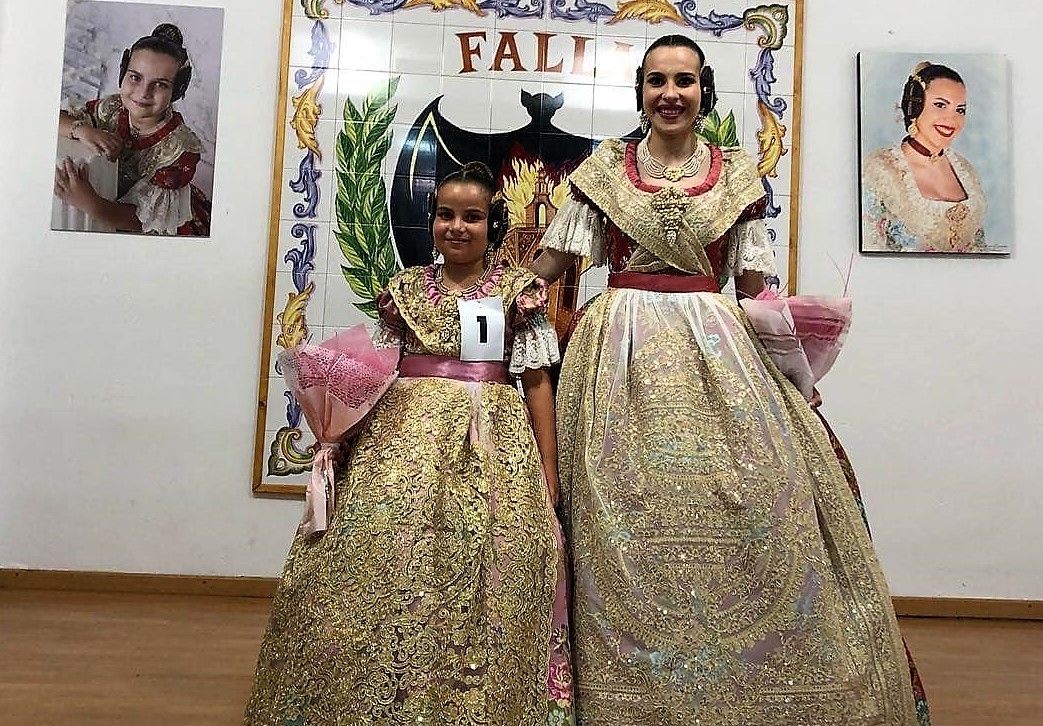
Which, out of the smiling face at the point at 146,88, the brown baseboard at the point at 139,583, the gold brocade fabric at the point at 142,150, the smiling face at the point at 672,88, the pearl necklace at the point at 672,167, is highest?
the smiling face at the point at 146,88

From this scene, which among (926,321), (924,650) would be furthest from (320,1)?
(924,650)

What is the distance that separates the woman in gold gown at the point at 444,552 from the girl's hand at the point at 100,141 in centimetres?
198

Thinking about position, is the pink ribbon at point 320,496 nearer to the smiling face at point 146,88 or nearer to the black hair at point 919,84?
the smiling face at point 146,88

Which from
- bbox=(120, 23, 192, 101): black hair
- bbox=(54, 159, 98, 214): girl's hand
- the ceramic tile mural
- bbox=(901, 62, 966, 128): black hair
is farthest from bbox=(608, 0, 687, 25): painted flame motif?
bbox=(54, 159, 98, 214): girl's hand

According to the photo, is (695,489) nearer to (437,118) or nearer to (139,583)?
(437,118)

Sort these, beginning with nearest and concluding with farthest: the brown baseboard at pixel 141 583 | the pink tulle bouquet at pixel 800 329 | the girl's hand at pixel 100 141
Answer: the pink tulle bouquet at pixel 800 329 → the brown baseboard at pixel 141 583 → the girl's hand at pixel 100 141

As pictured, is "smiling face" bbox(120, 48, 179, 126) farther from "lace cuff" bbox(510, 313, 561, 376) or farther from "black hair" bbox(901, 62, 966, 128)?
"black hair" bbox(901, 62, 966, 128)

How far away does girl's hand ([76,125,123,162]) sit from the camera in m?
3.15

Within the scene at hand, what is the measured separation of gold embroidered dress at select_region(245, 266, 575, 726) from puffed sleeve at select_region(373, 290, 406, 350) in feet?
0.44

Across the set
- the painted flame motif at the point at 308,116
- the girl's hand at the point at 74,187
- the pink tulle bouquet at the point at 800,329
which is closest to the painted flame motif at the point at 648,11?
the painted flame motif at the point at 308,116

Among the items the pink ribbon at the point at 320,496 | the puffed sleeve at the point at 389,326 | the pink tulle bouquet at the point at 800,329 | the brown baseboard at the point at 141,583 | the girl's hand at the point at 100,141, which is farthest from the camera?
the girl's hand at the point at 100,141

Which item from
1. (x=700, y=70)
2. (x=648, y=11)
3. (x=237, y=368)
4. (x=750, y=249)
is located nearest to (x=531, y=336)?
(x=750, y=249)

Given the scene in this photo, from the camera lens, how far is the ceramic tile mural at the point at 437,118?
123 inches

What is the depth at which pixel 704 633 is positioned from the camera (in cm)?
146
